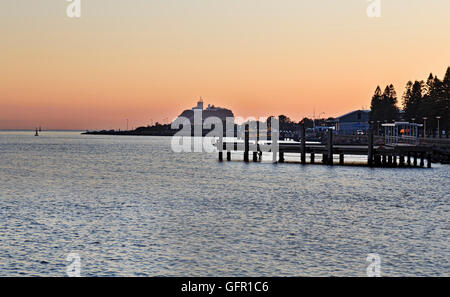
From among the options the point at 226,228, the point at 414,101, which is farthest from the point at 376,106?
the point at 226,228

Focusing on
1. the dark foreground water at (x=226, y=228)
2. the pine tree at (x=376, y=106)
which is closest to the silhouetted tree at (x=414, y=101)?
the pine tree at (x=376, y=106)

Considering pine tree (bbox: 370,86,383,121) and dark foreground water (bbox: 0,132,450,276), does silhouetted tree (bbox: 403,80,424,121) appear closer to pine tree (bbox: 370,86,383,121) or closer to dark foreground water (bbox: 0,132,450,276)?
pine tree (bbox: 370,86,383,121)

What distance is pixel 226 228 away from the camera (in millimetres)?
27984

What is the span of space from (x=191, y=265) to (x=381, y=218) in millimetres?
15455

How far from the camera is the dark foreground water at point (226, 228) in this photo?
2041 centimetres

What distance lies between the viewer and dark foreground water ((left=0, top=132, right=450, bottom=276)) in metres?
20.4

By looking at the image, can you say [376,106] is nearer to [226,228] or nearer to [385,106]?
[385,106]

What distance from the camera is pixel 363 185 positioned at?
51.9 metres

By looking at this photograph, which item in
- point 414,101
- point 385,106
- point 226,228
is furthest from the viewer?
point 385,106

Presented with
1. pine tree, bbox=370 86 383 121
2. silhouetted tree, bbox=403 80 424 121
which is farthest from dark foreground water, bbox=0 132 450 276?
pine tree, bbox=370 86 383 121

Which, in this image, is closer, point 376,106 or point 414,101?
point 414,101

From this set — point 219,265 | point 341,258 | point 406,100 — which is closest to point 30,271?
point 219,265

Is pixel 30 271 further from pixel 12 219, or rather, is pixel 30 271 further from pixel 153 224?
pixel 12 219

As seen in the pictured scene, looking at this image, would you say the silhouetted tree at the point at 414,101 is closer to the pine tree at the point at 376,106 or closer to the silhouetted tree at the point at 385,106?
the silhouetted tree at the point at 385,106
